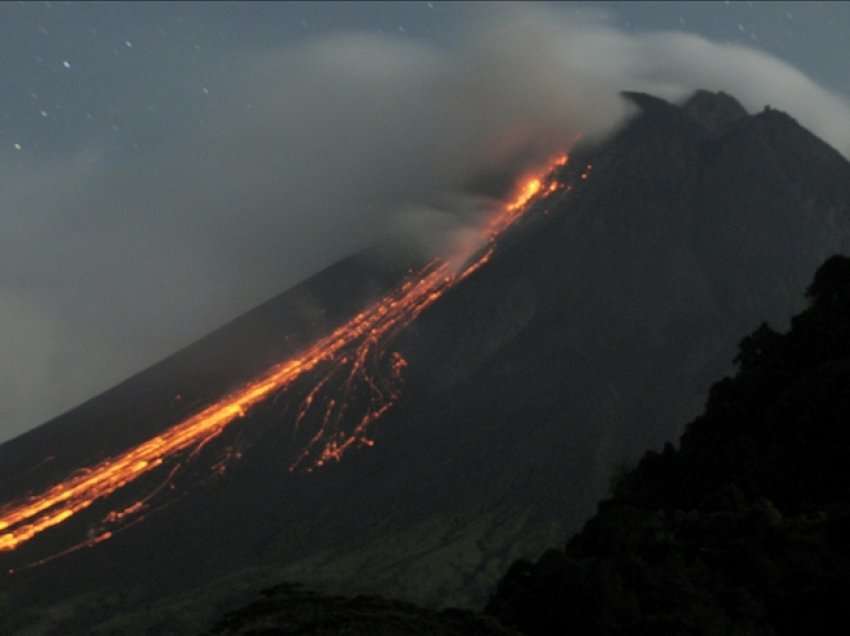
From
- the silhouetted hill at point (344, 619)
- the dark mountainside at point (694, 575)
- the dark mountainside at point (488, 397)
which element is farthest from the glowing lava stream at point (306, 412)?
the silhouetted hill at point (344, 619)

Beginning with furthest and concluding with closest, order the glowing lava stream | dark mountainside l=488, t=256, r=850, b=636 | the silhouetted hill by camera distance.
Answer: the glowing lava stream, dark mountainside l=488, t=256, r=850, b=636, the silhouetted hill

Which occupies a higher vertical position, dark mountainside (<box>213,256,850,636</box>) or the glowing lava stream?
the glowing lava stream

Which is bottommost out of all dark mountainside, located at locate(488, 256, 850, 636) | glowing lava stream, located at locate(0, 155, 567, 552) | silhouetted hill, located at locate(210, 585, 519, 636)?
dark mountainside, located at locate(488, 256, 850, 636)

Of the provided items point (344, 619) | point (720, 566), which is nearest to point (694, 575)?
point (720, 566)

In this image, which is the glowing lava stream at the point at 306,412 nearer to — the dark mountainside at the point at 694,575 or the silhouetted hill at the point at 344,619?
the dark mountainside at the point at 694,575

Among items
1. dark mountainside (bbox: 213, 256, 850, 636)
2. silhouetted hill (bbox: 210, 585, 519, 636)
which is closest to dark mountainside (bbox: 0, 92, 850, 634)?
dark mountainside (bbox: 213, 256, 850, 636)

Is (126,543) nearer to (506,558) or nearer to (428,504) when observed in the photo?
(428,504)

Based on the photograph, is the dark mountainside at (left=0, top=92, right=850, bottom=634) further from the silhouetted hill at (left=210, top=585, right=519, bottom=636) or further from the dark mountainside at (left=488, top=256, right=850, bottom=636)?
the silhouetted hill at (left=210, top=585, right=519, bottom=636)
